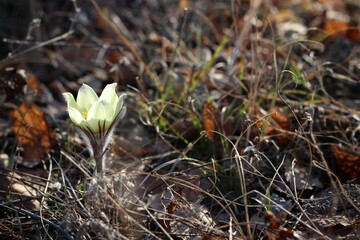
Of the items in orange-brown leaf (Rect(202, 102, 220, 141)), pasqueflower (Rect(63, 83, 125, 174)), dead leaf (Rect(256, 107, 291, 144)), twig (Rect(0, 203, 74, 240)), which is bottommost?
dead leaf (Rect(256, 107, 291, 144))

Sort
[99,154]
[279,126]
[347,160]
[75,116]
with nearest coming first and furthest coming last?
[75,116] → [99,154] → [347,160] → [279,126]

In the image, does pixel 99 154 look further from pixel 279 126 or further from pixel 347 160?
pixel 347 160

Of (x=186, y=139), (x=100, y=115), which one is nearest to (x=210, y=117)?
(x=186, y=139)

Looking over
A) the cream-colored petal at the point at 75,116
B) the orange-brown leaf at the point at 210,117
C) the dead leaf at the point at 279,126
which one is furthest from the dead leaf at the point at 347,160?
the cream-colored petal at the point at 75,116

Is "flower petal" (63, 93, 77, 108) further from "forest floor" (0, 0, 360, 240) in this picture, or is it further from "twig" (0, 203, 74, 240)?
"twig" (0, 203, 74, 240)

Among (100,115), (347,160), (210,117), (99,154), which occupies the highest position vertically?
(100,115)

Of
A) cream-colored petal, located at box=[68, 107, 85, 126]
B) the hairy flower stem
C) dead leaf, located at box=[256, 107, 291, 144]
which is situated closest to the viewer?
cream-colored petal, located at box=[68, 107, 85, 126]

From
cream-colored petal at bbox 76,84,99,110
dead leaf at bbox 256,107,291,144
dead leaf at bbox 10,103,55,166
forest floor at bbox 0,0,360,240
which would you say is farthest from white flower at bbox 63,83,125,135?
dead leaf at bbox 256,107,291,144

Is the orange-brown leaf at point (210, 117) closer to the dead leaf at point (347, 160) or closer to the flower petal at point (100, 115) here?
the dead leaf at point (347, 160)
